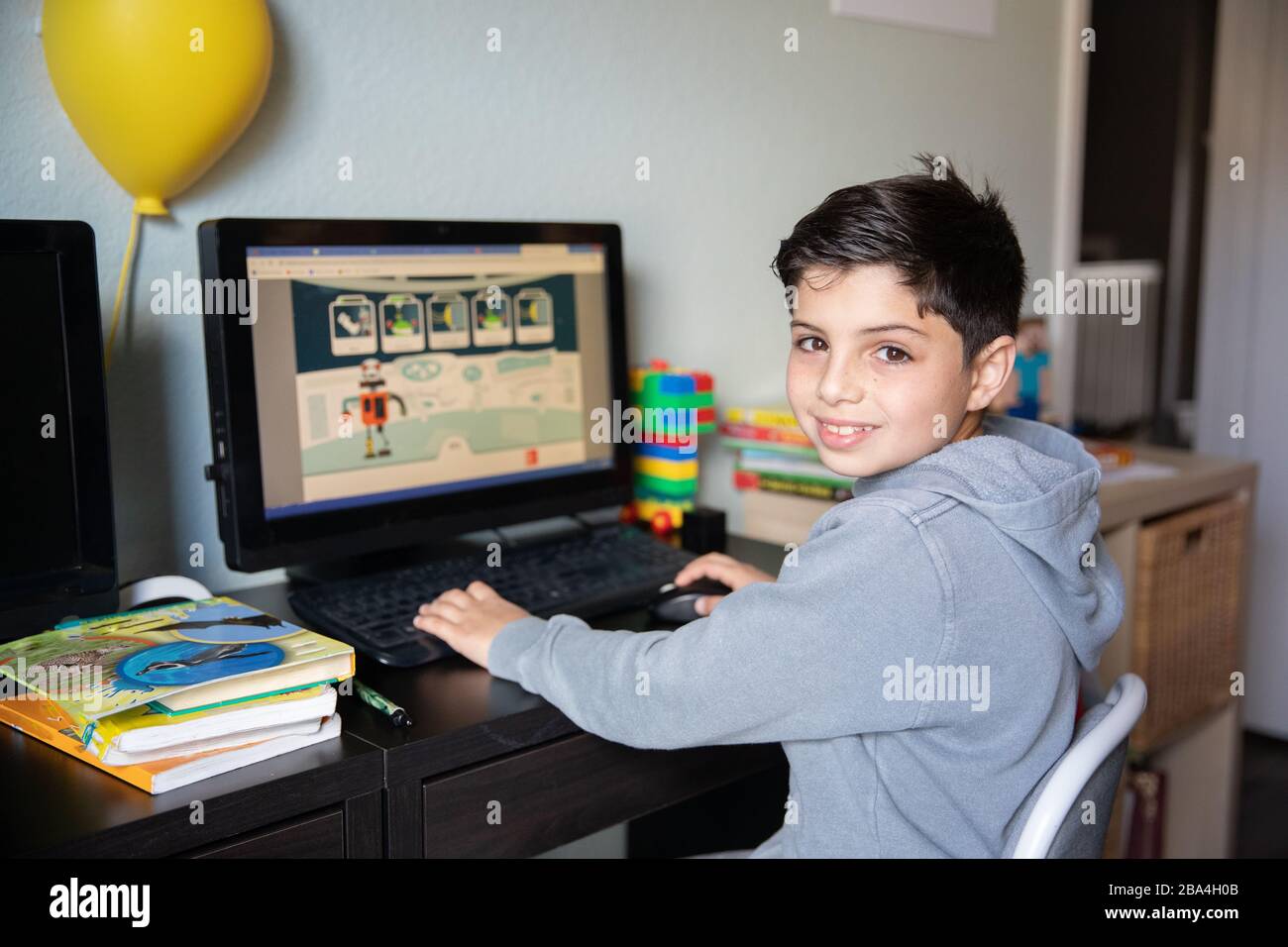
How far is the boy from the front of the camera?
93 cm

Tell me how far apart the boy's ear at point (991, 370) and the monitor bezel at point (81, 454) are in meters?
0.80

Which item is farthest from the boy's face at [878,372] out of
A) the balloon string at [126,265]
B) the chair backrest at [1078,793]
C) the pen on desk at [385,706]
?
the balloon string at [126,265]

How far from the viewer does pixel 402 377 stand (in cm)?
138

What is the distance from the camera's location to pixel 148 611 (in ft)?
3.74

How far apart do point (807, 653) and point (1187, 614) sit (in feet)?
4.60

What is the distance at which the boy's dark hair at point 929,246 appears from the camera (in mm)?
1014

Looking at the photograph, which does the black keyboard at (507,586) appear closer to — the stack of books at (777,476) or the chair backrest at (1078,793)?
the stack of books at (777,476)

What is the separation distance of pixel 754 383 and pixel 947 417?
927 millimetres

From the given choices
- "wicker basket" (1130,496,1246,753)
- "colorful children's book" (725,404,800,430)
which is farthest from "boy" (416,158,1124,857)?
"wicker basket" (1130,496,1246,753)

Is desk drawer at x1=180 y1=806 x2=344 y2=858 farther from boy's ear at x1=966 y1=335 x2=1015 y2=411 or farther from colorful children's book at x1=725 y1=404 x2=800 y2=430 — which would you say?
colorful children's book at x1=725 y1=404 x2=800 y2=430

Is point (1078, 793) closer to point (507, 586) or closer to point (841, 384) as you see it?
point (841, 384)
